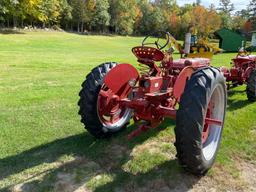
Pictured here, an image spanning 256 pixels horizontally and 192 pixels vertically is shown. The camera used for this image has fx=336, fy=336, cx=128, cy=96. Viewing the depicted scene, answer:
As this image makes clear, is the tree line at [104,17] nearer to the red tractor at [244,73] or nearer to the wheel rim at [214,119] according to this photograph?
the red tractor at [244,73]

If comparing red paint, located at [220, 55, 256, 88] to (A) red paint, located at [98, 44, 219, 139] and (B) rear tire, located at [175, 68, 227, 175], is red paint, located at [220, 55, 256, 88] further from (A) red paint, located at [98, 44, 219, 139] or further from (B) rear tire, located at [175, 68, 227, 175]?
(B) rear tire, located at [175, 68, 227, 175]

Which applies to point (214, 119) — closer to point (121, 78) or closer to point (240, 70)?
point (121, 78)

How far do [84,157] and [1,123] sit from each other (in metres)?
2.04

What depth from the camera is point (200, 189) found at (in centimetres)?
389

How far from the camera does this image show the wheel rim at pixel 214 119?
4.46m

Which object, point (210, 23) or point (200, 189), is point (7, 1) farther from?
point (200, 189)

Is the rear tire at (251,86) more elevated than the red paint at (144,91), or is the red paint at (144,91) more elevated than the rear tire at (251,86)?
the red paint at (144,91)

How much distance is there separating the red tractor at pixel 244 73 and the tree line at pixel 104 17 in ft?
133

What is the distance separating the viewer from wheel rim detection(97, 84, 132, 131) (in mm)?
4820

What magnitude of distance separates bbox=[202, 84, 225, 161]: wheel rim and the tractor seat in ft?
2.99

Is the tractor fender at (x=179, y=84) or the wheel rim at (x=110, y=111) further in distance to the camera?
the wheel rim at (x=110, y=111)

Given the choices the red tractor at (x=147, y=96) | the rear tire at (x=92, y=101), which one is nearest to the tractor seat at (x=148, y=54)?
the red tractor at (x=147, y=96)

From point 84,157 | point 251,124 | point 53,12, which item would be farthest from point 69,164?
point 53,12

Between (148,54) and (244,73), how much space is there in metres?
4.55
